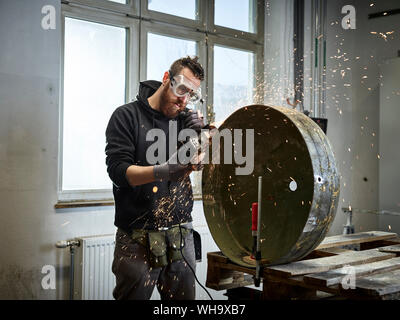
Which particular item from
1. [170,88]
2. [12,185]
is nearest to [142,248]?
[170,88]

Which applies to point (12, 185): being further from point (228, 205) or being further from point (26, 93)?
point (228, 205)

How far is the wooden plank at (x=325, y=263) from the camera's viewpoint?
1350 millimetres

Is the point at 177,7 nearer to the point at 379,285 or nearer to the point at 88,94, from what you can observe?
the point at 88,94

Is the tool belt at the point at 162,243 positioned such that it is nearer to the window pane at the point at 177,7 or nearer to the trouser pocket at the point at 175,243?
the trouser pocket at the point at 175,243

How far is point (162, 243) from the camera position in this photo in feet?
6.05

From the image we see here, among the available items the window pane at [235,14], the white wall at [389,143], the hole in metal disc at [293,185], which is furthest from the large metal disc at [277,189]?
the white wall at [389,143]

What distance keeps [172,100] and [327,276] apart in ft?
3.27

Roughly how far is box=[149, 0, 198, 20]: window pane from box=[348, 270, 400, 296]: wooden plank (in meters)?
2.43

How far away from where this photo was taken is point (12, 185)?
239cm

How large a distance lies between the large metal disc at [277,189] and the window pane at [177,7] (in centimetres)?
185

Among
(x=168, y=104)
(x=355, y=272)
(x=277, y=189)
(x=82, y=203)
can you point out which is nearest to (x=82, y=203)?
(x=82, y=203)

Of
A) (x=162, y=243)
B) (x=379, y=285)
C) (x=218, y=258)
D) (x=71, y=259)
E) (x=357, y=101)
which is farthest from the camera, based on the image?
(x=357, y=101)

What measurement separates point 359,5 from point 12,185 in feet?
12.2

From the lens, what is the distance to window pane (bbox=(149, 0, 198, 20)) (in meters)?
3.15
